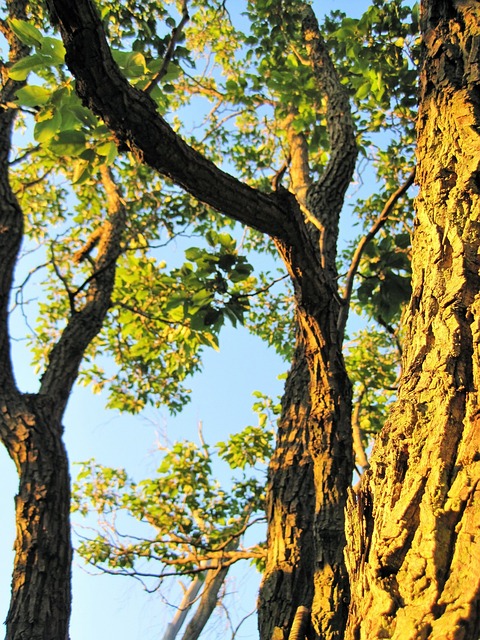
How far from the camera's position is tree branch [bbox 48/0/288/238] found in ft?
5.36

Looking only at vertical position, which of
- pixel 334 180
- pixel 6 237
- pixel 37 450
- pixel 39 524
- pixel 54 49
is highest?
pixel 6 237

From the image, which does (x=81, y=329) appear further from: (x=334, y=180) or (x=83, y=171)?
(x=334, y=180)

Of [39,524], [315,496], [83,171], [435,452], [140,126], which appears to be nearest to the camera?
[435,452]

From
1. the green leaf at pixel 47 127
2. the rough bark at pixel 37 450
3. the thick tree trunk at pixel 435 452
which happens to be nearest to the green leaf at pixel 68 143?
the green leaf at pixel 47 127

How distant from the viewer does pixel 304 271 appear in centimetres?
224

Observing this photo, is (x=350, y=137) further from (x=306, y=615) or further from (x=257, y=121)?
(x=257, y=121)

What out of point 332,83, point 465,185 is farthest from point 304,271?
point 332,83

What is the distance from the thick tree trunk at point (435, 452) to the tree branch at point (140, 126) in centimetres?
76

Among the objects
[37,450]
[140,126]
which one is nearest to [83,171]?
[140,126]

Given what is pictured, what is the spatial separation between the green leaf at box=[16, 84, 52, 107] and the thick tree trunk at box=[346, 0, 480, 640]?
1.64 meters

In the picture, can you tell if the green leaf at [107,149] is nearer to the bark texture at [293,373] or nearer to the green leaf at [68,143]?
the green leaf at [68,143]

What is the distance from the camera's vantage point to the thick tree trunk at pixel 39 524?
9.20 ft

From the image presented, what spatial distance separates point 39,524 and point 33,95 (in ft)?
7.62

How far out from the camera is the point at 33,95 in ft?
7.26
